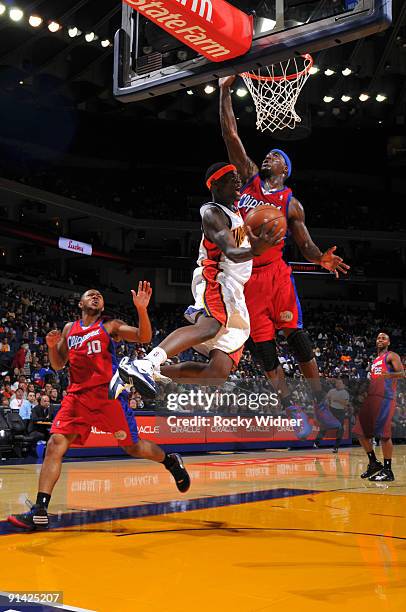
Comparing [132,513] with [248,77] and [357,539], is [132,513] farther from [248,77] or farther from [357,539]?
[248,77]

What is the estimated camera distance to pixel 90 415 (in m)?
6.26

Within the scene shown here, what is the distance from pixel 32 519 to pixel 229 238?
3.01 metres

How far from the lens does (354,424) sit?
19016 mm

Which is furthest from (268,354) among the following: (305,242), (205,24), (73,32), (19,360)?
(73,32)

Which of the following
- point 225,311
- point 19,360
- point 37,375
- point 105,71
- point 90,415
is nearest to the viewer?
point 225,311

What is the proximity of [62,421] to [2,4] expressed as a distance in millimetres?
15642

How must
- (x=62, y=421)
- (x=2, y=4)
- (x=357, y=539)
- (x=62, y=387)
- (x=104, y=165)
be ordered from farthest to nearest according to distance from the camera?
(x=104, y=165), (x=2, y=4), (x=62, y=387), (x=62, y=421), (x=357, y=539)

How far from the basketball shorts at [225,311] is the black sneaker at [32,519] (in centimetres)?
216

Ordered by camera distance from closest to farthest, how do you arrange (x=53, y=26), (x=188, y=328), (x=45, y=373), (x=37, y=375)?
(x=188, y=328) → (x=45, y=373) → (x=37, y=375) → (x=53, y=26)

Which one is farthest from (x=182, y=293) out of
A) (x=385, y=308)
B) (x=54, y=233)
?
(x=385, y=308)

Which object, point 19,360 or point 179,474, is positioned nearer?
point 179,474

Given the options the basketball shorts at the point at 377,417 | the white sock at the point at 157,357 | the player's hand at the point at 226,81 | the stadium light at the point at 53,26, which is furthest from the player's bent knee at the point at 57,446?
the stadium light at the point at 53,26

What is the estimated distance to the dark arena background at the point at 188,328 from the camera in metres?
4.66

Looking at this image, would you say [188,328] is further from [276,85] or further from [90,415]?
[276,85]
